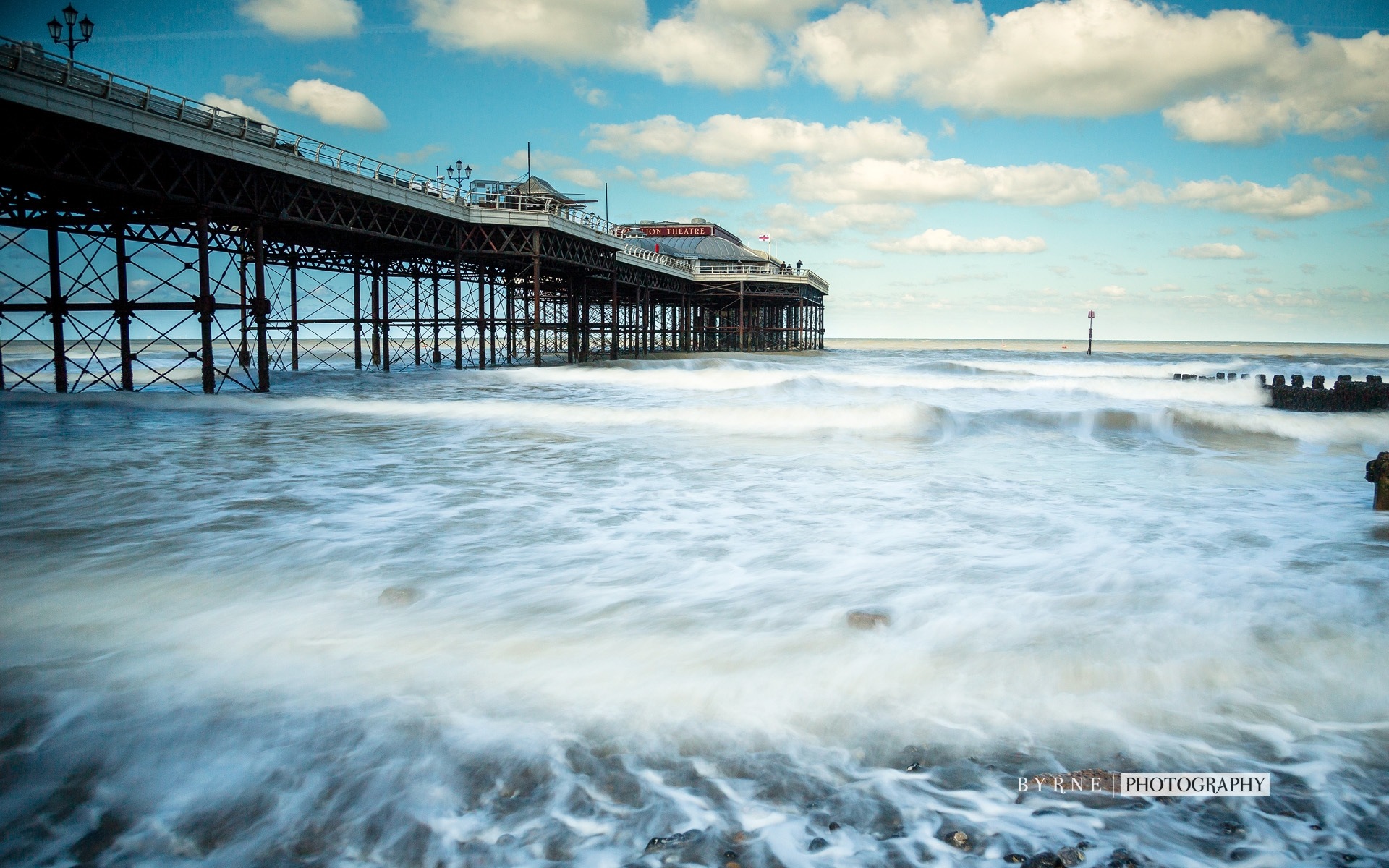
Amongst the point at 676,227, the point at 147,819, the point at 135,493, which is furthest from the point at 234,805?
the point at 676,227

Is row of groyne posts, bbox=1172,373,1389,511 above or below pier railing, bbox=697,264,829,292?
below

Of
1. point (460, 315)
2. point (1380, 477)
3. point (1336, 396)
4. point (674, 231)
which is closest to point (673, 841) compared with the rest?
point (1380, 477)

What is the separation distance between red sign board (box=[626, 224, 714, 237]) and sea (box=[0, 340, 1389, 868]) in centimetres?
7777

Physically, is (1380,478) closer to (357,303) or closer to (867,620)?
(867,620)

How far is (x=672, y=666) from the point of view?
4812 millimetres

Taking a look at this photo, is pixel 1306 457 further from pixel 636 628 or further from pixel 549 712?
pixel 549 712

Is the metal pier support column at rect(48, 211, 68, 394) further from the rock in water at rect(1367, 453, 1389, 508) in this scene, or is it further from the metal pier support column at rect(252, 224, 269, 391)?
the rock in water at rect(1367, 453, 1389, 508)

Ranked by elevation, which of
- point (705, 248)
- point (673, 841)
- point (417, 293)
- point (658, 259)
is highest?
point (705, 248)

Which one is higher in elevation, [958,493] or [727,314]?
[727,314]

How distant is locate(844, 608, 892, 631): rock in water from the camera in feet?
17.9

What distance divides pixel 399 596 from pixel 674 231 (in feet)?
278

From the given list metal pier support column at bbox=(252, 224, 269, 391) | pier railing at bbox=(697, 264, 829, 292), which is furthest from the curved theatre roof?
metal pier support column at bbox=(252, 224, 269, 391)

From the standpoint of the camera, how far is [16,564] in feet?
21.0

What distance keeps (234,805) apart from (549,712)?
4.79ft
